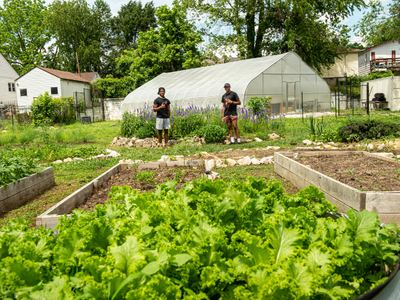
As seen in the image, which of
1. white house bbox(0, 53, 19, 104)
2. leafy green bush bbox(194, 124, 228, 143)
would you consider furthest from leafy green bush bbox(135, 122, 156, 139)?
white house bbox(0, 53, 19, 104)

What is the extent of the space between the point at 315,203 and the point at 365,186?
2131 millimetres

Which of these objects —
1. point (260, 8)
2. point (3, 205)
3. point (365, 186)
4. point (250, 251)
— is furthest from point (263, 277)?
point (260, 8)

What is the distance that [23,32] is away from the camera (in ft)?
152

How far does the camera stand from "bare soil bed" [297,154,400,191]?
3.84 metres

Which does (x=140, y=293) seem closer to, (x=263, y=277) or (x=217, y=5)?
(x=263, y=277)

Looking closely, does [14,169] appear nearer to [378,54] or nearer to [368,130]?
[368,130]

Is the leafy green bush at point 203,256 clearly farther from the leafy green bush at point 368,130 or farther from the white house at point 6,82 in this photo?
the white house at point 6,82

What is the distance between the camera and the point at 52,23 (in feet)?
147

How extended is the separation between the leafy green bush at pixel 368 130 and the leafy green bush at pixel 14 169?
7.22 m

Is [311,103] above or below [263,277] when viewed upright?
above

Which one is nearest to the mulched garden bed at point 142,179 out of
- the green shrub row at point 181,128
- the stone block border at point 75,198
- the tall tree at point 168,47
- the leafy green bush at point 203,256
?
the stone block border at point 75,198

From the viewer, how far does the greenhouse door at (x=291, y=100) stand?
19.0 m

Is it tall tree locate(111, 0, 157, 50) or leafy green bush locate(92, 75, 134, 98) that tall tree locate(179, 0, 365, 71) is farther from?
tall tree locate(111, 0, 157, 50)

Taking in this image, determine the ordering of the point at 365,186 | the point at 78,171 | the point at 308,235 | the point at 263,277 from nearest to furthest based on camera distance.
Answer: the point at 263,277
the point at 308,235
the point at 365,186
the point at 78,171
